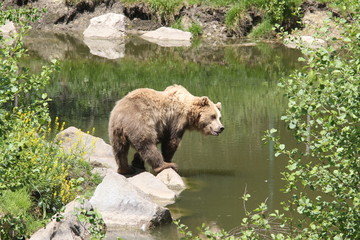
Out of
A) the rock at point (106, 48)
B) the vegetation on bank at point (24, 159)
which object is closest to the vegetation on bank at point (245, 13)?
the rock at point (106, 48)

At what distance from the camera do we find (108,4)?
38.6m

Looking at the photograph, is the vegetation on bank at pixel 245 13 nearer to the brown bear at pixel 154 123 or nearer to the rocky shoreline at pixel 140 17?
the rocky shoreline at pixel 140 17

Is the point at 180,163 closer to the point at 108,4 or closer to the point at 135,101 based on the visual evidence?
the point at 135,101

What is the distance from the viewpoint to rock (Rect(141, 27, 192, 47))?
33.8 metres

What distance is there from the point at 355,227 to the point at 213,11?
101ft

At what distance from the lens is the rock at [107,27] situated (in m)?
35.8

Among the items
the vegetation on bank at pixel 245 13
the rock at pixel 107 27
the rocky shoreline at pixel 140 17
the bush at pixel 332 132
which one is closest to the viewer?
the bush at pixel 332 132

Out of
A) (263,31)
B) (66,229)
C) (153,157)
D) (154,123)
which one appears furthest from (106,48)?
(66,229)

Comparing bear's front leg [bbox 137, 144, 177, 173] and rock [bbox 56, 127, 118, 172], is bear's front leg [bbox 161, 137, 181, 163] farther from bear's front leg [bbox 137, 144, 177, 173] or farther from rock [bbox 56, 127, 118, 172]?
rock [bbox 56, 127, 118, 172]

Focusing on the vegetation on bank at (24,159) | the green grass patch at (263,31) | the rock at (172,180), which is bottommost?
the green grass patch at (263,31)

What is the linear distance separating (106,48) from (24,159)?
26187 mm

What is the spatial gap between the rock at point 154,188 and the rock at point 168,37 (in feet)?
73.8

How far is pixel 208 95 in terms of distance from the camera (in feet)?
64.7

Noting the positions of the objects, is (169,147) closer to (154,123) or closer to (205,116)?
(154,123)
